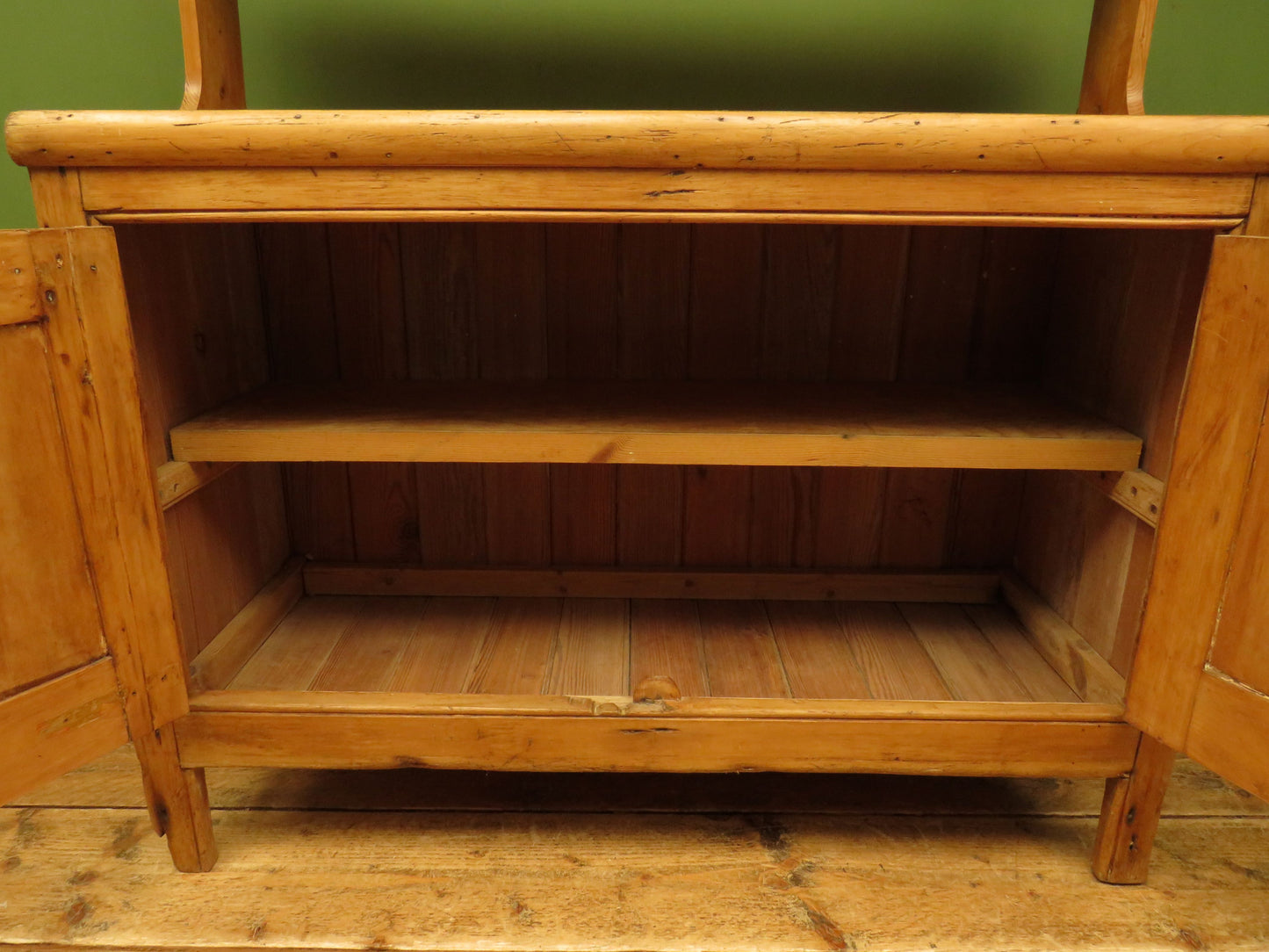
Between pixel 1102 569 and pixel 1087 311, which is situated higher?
pixel 1087 311

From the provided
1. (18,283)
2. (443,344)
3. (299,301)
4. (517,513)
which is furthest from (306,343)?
(18,283)

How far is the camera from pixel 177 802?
1.01m

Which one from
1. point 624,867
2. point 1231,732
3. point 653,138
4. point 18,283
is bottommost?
point 624,867

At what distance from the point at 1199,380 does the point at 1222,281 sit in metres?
0.10

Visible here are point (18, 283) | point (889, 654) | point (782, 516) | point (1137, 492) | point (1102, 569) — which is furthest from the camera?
point (782, 516)

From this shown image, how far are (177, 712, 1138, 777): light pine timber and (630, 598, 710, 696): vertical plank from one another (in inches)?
4.6

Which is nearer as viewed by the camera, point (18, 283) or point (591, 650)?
point (18, 283)

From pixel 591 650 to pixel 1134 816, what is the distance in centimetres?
74

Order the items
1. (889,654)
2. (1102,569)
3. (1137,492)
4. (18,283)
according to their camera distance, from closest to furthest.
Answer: (18,283)
(1137,492)
(1102,569)
(889,654)

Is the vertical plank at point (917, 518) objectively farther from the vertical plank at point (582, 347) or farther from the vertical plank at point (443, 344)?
the vertical plank at point (443, 344)

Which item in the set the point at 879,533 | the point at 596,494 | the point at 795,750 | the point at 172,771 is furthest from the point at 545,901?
the point at 879,533

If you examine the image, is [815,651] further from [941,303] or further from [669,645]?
[941,303]

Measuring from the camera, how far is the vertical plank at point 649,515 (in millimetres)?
1354

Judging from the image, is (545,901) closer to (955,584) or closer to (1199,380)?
(955,584)
